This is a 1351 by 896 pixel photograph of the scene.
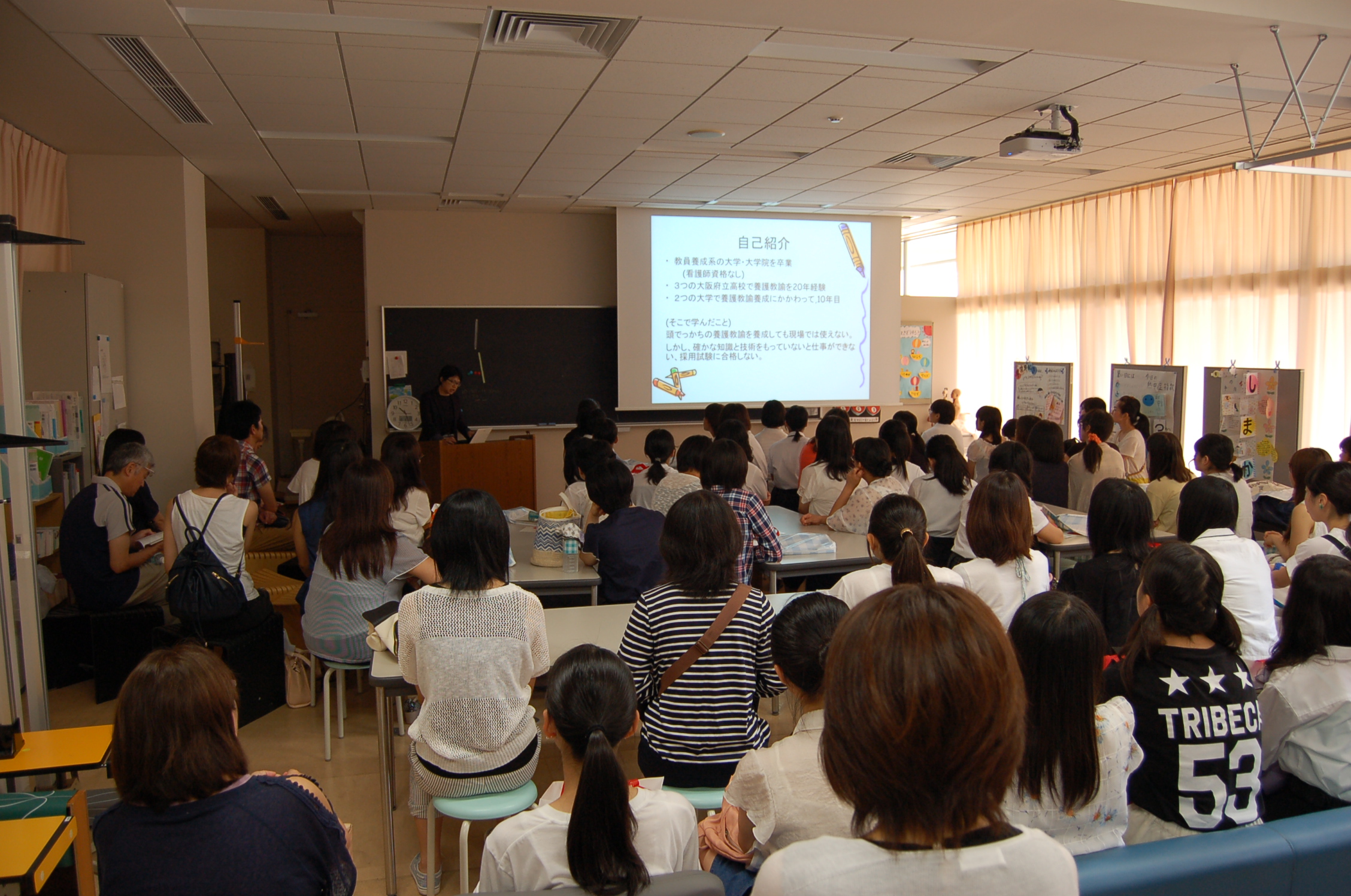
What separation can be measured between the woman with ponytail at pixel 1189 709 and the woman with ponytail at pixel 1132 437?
4174mm

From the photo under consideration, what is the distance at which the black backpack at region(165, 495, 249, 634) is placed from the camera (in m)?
3.46

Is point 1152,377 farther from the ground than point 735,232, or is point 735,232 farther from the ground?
point 735,232

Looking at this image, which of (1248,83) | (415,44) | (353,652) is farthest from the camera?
(1248,83)

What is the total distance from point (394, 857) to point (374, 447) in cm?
598

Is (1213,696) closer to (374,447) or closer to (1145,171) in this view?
(1145,171)

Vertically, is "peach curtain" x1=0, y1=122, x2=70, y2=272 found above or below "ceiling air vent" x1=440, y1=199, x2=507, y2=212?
below

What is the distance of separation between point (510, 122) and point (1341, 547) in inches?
171

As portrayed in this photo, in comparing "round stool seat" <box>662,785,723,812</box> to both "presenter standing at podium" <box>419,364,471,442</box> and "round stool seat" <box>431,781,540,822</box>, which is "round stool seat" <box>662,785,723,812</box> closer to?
"round stool seat" <box>431,781,540,822</box>

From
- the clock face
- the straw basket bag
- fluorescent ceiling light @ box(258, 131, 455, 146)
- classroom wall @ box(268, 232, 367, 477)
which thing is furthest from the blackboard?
the straw basket bag

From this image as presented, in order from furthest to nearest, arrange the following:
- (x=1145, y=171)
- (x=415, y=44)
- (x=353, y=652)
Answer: (x=1145, y=171)
(x=415, y=44)
(x=353, y=652)

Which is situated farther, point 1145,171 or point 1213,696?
point 1145,171

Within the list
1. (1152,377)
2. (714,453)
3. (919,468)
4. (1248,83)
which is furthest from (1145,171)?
(714,453)

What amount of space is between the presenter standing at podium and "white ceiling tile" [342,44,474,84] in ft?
11.8

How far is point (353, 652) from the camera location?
3.17 metres
